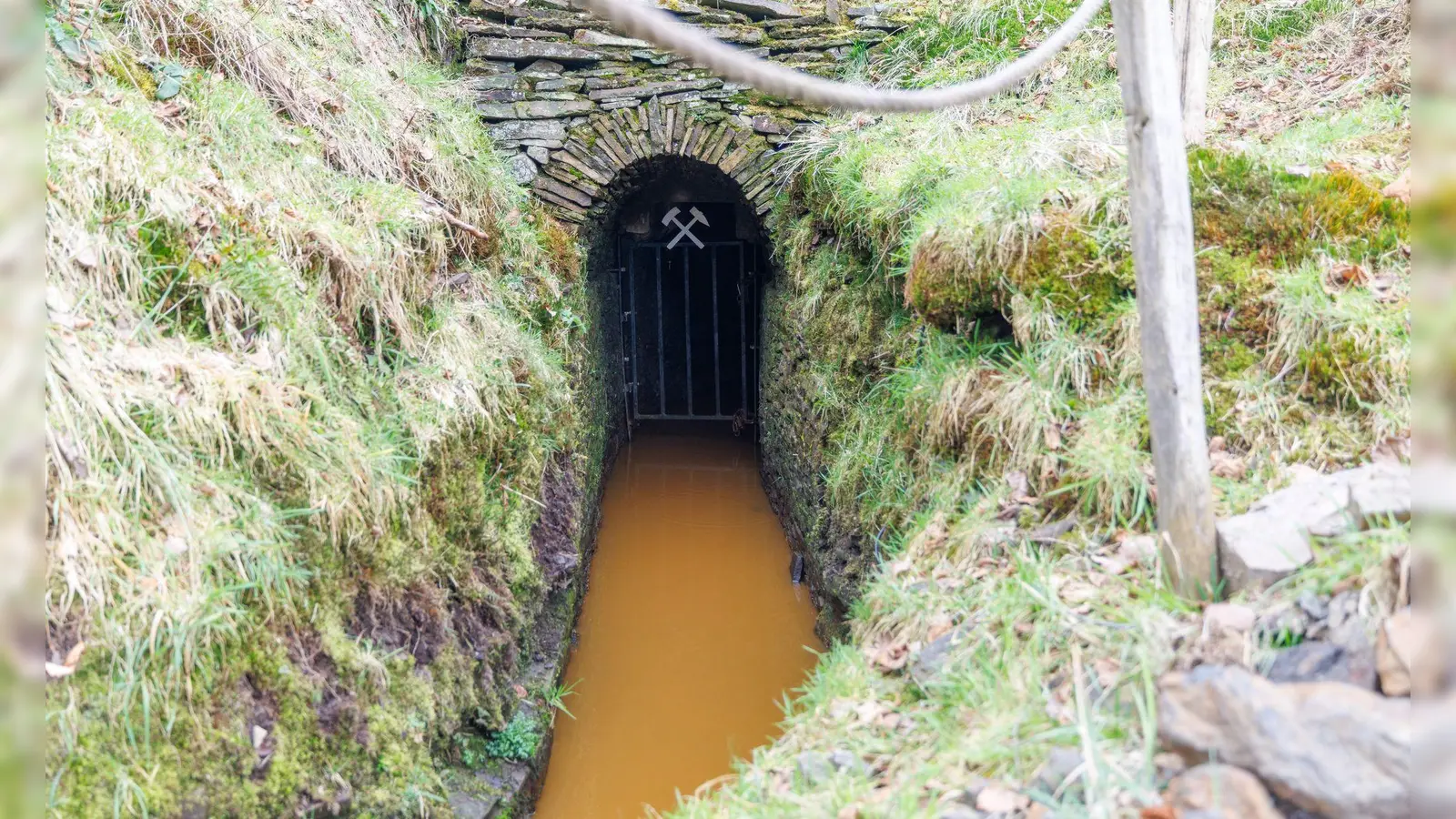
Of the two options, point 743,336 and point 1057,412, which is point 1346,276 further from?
point 743,336

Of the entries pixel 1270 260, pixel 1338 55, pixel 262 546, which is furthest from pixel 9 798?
pixel 1338 55

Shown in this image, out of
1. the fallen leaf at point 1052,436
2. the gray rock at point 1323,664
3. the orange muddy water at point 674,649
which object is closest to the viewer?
the gray rock at point 1323,664

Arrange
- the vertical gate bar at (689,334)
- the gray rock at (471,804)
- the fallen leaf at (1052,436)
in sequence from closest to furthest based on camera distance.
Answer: the fallen leaf at (1052,436) → the gray rock at (471,804) → the vertical gate bar at (689,334)

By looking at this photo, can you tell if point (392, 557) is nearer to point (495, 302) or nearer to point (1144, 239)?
A: point (495, 302)

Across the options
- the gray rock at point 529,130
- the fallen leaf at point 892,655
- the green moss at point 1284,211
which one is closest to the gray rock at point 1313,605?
the fallen leaf at point 892,655

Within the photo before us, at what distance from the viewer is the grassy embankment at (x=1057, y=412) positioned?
1.79 metres

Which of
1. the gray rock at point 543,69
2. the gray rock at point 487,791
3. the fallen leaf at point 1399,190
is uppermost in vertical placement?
the gray rock at point 543,69

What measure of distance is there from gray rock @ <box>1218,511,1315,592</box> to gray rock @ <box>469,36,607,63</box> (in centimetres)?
516

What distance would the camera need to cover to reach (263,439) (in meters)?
2.29

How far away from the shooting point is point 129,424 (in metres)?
2.02

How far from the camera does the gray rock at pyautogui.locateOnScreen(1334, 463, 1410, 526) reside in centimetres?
163

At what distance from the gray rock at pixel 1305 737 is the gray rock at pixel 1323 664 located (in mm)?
57

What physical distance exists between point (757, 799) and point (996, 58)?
16.6ft

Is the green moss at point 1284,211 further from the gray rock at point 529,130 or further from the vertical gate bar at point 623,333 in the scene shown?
the vertical gate bar at point 623,333
